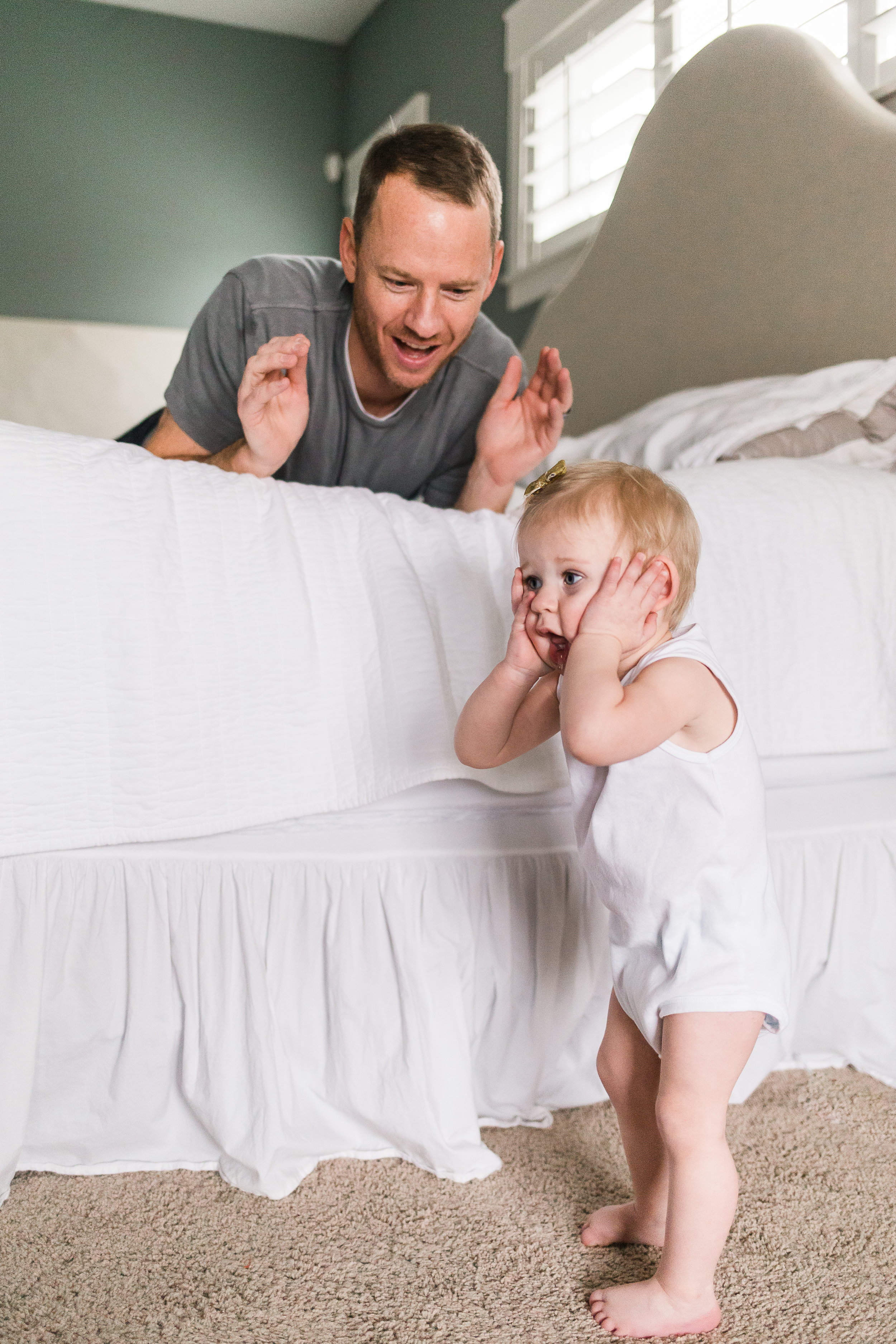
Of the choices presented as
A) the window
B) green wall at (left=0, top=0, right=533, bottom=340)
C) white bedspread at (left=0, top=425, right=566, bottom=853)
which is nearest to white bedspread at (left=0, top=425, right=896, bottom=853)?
white bedspread at (left=0, top=425, right=566, bottom=853)

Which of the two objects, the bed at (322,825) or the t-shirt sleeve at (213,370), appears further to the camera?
the t-shirt sleeve at (213,370)

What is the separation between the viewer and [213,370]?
143cm

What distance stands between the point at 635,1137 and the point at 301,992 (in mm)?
335

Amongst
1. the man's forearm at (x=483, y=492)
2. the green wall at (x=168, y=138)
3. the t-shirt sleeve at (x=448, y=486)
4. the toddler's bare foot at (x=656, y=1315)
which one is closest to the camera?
the toddler's bare foot at (x=656, y=1315)

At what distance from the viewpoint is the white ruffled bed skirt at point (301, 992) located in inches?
36.4

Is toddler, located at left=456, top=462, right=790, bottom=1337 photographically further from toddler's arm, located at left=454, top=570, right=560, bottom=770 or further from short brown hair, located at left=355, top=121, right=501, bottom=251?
short brown hair, located at left=355, top=121, right=501, bottom=251

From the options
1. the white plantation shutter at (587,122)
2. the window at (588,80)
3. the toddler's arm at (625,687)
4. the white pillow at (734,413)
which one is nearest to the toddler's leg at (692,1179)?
the toddler's arm at (625,687)

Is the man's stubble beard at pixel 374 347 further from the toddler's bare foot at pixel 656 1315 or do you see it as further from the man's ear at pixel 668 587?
the toddler's bare foot at pixel 656 1315

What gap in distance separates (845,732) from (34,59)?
3959mm

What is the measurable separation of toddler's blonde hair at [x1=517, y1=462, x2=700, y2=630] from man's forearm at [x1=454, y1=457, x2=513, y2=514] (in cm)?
55

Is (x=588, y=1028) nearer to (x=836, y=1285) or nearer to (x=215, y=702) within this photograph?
(x=836, y=1285)

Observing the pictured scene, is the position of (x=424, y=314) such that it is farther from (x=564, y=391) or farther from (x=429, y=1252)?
(x=429, y=1252)

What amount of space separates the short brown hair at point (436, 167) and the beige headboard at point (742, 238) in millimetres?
642

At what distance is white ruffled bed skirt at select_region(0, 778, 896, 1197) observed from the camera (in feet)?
3.03
